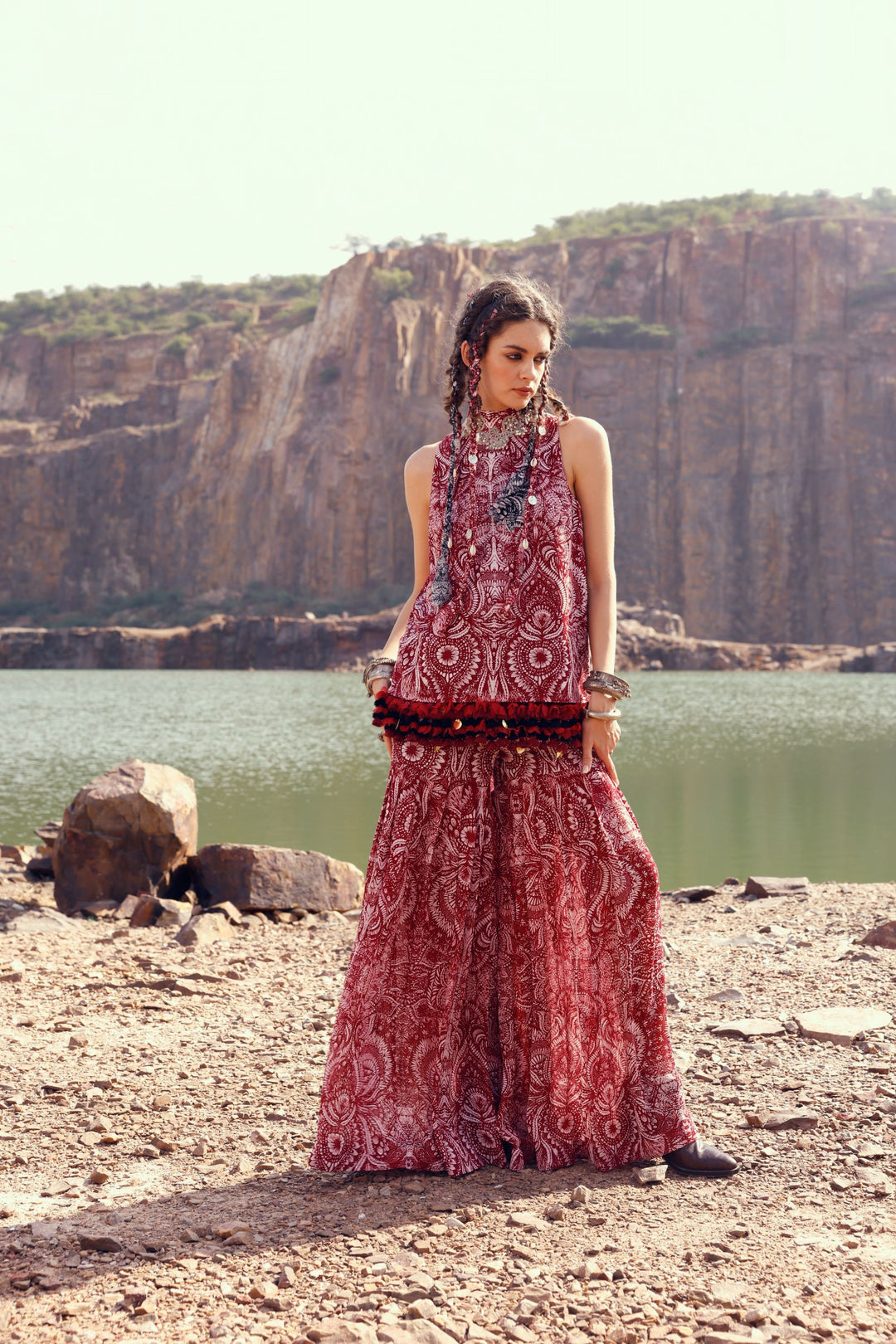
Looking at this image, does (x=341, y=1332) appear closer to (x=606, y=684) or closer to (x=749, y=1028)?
(x=606, y=684)

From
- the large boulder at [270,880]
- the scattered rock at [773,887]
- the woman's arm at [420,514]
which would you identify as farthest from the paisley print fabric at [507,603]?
the scattered rock at [773,887]

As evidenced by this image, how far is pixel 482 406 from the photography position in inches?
A: 133

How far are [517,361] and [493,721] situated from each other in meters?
0.90

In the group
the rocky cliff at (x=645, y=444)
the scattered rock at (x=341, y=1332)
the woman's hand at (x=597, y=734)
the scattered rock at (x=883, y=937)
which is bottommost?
the scattered rock at (x=883, y=937)

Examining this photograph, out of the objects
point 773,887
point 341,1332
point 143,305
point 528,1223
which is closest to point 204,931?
point 773,887

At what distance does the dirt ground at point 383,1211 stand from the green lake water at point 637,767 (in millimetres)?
5938

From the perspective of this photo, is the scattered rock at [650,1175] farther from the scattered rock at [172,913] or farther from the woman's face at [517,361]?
the scattered rock at [172,913]

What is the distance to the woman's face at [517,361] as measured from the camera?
3262mm

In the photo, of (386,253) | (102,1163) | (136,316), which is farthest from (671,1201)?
(136,316)

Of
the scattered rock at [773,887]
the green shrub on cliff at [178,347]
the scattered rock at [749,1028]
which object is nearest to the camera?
the scattered rock at [749,1028]

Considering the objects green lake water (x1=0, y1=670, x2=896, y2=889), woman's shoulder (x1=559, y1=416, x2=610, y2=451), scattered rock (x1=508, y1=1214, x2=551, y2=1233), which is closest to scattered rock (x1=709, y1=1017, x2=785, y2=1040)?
scattered rock (x1=508, y1=1214, x2=551, y2=1233)

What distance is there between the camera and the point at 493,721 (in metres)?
3.16

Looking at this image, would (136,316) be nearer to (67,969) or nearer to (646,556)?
(646,556)

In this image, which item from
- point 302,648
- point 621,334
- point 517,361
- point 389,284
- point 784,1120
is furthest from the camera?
point 621,334
